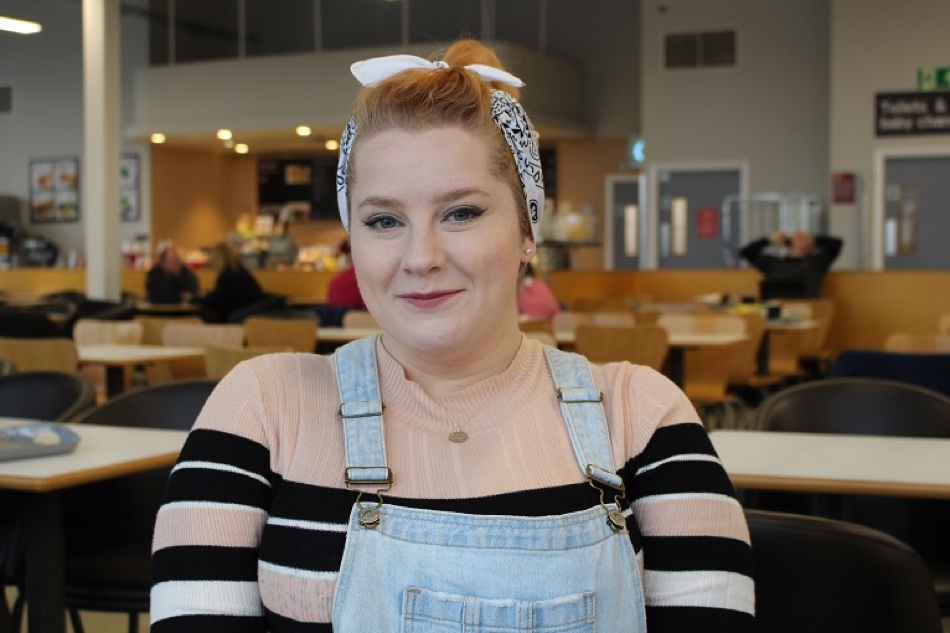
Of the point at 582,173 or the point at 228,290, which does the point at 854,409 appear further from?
the point at 582,173

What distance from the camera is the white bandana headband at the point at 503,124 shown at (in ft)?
4.27

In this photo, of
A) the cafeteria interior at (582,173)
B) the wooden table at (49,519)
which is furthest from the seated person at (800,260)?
the wooden table at (49,519)

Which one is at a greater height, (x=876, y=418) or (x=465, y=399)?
(x=465, y=399)

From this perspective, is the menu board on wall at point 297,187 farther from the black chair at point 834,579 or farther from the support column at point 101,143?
the black chair at point 834,579

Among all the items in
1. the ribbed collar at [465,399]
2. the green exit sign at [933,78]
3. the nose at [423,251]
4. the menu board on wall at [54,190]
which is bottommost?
the ribbed collar at [465,399]

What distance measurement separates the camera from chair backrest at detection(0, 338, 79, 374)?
4762mm

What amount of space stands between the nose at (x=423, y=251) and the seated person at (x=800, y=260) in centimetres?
925

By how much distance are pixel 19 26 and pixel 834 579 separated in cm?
600

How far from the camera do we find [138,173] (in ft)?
49.2

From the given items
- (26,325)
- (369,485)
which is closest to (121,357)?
(26,325)

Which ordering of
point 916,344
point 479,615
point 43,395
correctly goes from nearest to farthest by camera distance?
point 479,615, point 43,395, point 916,344

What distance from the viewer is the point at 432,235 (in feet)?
4.15

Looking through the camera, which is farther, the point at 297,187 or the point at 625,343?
the point at 297,187

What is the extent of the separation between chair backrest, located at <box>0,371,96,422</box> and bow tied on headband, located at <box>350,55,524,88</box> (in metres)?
2.03
